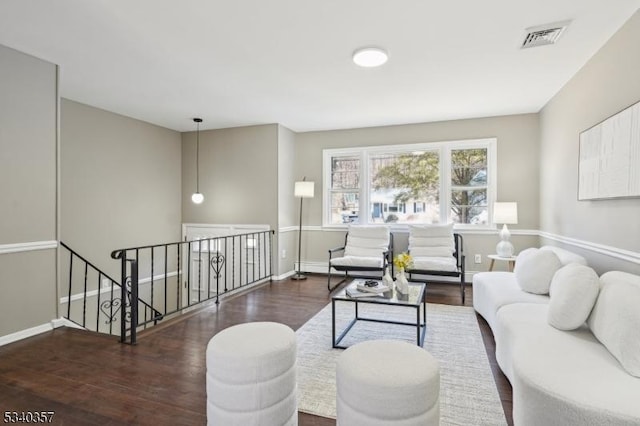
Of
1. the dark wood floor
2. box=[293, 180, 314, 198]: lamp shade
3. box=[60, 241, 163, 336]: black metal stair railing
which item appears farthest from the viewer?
box=[293, 180, 314, 198]: lamp shade

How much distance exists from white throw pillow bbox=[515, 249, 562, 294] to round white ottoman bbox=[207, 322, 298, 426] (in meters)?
2.22

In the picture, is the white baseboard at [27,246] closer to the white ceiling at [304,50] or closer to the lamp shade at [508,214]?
the white ceiling at [304,50]

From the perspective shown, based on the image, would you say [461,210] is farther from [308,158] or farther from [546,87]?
[308,158]

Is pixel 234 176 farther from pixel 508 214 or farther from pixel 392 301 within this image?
pixel 508 214

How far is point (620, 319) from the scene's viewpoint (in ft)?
5.31

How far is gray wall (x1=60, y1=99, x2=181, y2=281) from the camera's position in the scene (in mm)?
4176

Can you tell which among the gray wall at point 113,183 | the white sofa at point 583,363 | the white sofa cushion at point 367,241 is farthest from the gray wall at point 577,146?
the gray wall at point 113,183

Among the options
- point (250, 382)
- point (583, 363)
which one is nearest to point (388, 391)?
point (250, 382)

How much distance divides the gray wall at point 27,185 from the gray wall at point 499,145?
3.65 metres

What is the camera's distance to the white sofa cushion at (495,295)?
8.80ft

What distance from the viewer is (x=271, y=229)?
5.29m

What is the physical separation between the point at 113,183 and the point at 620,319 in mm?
5418

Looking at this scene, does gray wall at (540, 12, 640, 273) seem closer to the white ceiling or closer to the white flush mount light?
the white ceiling

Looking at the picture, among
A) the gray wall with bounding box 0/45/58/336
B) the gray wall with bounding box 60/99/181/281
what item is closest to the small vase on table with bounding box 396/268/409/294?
the gray wall with bounding box 0/45/58/336
